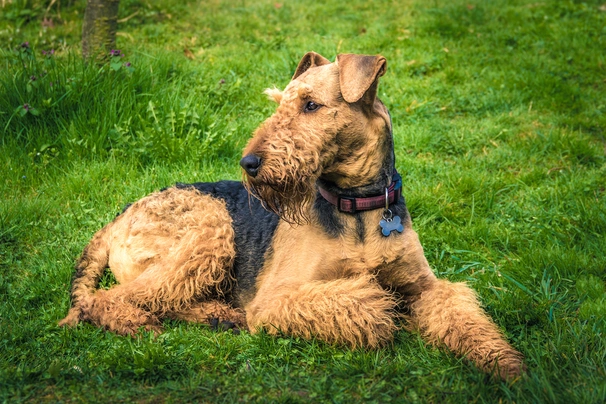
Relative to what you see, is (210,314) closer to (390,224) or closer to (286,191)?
(286,191)

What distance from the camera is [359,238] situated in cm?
345

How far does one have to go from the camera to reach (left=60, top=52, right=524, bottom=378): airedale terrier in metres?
3.23

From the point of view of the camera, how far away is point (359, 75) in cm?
333

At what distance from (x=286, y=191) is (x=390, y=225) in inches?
24.8

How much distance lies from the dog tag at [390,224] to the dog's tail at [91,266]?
179cm

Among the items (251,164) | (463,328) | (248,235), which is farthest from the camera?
(248,235)

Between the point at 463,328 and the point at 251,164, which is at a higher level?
the point at 251,164

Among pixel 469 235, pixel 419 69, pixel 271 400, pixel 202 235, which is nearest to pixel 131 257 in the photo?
pixel 202 235

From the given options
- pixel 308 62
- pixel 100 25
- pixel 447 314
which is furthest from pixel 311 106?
pixel 100 25

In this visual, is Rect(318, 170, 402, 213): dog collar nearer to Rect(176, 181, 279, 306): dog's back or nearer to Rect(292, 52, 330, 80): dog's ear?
Rect(176, 181, 279, 306): dog's back

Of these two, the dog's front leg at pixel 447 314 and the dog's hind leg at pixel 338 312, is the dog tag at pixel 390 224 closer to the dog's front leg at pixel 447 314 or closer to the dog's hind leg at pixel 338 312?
the dog's front leg at pixel 447 314

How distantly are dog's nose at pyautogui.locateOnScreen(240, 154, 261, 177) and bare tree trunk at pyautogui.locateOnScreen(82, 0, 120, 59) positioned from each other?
3.77m

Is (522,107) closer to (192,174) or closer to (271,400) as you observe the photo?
(192,174)

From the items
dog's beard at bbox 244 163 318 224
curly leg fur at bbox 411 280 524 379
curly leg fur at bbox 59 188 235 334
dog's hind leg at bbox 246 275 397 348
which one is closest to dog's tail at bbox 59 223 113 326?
curly leg fur at bbox 59 188 235 334
